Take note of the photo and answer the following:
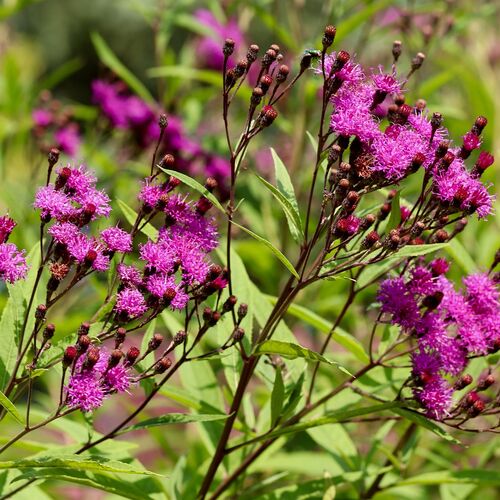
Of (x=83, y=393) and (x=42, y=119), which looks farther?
(x=42, y=119)

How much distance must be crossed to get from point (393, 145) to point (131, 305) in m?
0.51

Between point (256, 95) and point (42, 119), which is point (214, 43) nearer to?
point (42, 119)

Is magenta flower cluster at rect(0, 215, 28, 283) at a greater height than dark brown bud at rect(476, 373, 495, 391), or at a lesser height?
greater

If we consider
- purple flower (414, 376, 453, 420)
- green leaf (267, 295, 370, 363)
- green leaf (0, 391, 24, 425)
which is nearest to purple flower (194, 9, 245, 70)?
green leaf (267, 295, 370, 363)

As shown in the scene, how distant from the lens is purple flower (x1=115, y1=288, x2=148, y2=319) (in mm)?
1320

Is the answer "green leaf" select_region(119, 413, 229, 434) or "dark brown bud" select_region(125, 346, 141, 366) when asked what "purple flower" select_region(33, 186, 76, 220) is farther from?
"green leaf" select_region(119, 413, 229, 434)

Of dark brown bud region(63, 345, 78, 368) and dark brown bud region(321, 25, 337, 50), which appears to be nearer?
dark brown bud region(63, 345, 78, 368)

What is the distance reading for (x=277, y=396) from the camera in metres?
1.46

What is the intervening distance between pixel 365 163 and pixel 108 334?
523 mm

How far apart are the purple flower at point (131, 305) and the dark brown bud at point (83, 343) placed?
0.30ft

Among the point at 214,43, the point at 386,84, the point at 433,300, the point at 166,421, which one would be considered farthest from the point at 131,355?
the point at 214,43

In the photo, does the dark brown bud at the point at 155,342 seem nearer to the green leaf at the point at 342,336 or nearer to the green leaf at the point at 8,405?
the green leaf at the point at 8,405

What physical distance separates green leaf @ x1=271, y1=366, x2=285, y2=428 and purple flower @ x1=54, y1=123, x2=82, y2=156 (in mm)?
1798

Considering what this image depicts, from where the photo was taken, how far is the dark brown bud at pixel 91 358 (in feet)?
4.12
